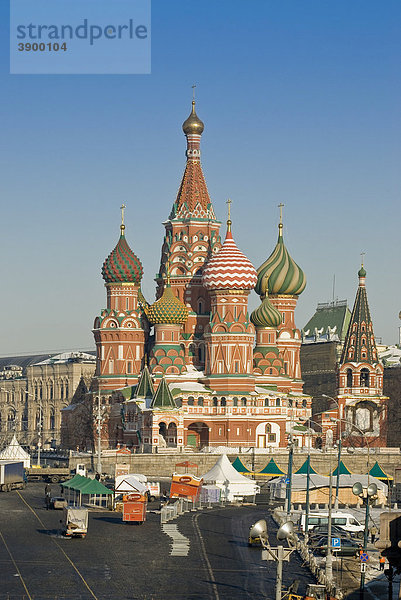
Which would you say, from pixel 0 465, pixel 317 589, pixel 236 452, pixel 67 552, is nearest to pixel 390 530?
pixel 317 589

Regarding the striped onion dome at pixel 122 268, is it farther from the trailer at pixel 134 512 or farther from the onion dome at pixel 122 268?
the trailer at pixel 134 512

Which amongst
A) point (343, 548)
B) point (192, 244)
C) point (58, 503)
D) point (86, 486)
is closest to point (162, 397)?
point (192, 244)

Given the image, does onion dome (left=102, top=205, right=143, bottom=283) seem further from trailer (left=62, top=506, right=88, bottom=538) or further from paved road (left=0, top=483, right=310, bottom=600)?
trailer (left=62, top=506, right=88, bottom=538)

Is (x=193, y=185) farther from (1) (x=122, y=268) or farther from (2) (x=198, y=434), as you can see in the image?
(2) (x=198, y=434)

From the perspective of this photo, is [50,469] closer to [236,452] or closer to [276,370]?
[236,452]

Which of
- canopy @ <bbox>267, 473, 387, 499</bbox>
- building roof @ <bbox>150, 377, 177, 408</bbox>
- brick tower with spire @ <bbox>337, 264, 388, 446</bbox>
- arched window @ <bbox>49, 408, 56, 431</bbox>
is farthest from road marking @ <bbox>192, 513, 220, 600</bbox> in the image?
arched window @ <bbox>49, 408, 56, 431</bbox>

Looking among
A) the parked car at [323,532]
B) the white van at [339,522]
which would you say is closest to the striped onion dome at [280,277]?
the white van at [339,522]

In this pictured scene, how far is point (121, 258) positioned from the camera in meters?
129

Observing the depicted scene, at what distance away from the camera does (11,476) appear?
306 feet

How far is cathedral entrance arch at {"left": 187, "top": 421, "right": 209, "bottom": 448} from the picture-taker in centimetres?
12288

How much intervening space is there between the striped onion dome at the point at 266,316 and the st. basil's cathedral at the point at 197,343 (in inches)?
4.0

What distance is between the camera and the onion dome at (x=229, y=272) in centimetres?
12400

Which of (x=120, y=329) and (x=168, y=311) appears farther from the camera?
(x=120, y=329)

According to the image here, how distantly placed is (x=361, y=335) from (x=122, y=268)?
26344 mm
